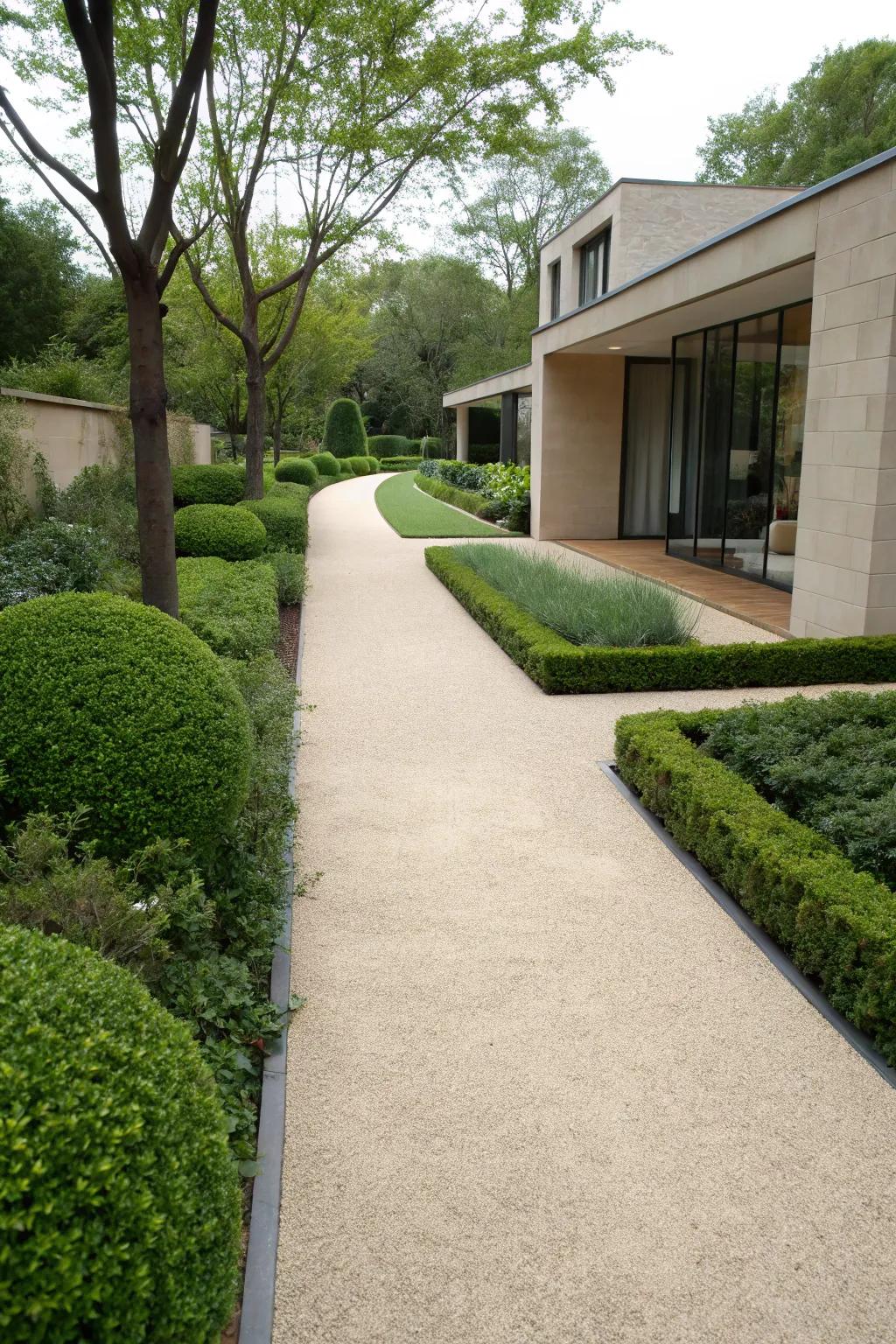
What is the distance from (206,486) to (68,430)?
4648 millimetres

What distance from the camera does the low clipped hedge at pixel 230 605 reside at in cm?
702

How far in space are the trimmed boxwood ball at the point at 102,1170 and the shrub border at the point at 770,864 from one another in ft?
7.83

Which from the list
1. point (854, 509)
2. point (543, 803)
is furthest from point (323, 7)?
point (543, 803)

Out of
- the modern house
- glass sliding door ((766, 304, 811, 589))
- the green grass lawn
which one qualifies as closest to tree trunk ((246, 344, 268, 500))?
the green grass lawn

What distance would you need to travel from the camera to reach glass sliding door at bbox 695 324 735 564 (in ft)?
42.5

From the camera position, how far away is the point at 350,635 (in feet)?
33.9

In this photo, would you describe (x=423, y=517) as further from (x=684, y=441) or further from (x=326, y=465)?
(x=326, y=465)

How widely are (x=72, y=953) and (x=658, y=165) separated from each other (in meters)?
67.9

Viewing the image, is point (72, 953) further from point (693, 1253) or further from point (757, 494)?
point (757, 494)

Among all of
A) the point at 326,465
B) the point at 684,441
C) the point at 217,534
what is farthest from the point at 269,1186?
the point at 326,465

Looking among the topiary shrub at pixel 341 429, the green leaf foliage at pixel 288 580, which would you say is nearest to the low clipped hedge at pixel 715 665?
the green leaf foliage at pixel 288 580

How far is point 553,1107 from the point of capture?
121 inches

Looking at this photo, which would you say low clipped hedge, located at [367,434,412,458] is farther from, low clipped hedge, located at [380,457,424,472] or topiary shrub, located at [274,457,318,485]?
topiary shrub, located at [274,457,318,485]

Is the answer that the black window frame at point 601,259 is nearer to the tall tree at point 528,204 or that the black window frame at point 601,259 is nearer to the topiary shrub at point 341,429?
the topiary shrub at point 341,429
